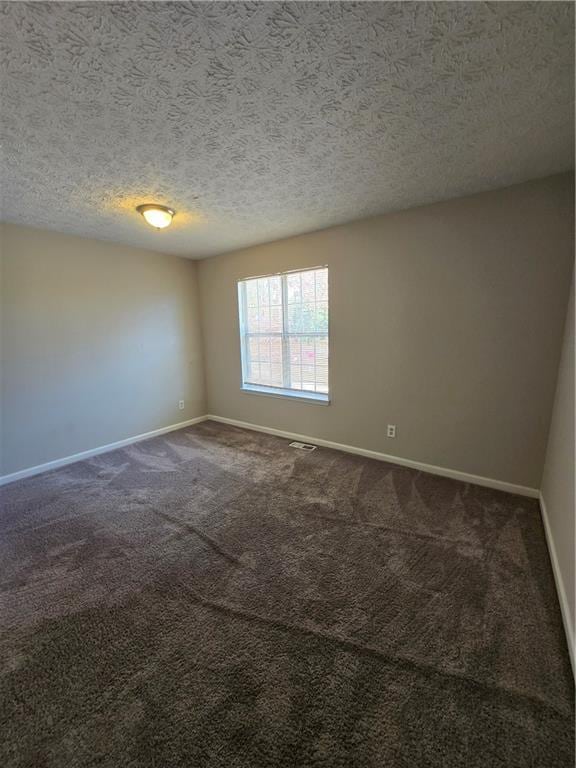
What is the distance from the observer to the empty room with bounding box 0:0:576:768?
3.53 feet

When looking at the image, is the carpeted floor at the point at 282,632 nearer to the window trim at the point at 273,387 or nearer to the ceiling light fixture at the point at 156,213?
the window trim at the point at 273,387

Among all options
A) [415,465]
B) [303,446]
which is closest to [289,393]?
[303,446]

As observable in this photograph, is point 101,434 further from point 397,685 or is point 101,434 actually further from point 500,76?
point 500,76

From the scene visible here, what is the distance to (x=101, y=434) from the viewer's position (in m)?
3.61

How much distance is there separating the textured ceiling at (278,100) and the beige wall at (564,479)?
4.10ft

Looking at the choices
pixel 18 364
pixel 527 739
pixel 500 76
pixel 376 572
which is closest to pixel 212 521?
pixel 376 572

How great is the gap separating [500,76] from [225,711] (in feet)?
8.98

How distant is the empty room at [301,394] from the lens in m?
1.08

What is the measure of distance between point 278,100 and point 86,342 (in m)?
3.12

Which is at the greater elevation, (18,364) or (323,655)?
(18,364)

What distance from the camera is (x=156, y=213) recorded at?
2.46m

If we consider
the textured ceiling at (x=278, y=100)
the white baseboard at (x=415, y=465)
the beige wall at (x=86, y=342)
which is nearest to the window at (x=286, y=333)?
the white baseboard at (x=415, y=465)

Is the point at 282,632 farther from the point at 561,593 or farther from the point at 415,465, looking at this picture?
the point at 415,465

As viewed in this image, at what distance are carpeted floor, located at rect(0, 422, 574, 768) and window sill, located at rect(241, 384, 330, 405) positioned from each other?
1251 mm
